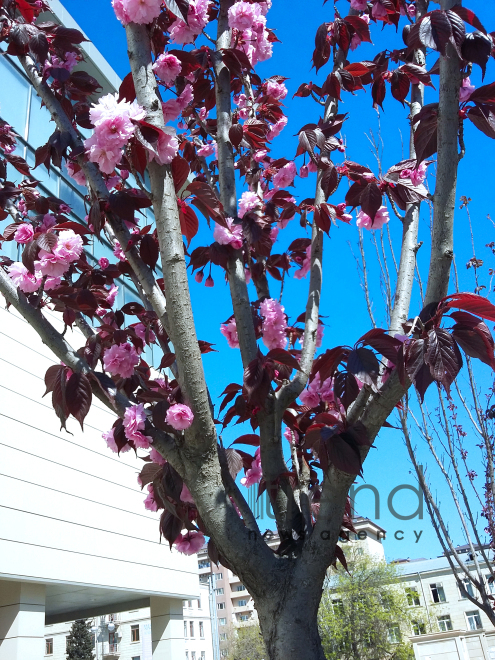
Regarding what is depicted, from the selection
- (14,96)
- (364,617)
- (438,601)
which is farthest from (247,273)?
(438,601)

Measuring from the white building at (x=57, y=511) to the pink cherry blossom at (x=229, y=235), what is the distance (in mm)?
4849

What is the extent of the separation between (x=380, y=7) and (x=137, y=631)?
124 feet

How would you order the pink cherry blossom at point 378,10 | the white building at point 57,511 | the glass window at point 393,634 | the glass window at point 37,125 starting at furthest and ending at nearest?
the glass window at point 393,634 < the glass window at point 37,125 < the white building at point 57,511 < the pink cherry blossom at point 378,10

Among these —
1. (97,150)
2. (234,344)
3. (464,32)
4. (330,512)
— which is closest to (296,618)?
(330,512)

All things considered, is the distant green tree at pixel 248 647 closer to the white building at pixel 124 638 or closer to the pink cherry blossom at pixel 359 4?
the white building at pixel 124 638

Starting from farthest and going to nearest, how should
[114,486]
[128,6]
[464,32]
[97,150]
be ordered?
[114,486] → [128,6] → [97,150] → [464,32]

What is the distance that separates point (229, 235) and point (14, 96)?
8.88 metres

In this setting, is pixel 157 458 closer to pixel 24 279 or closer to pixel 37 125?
pixel 24 279

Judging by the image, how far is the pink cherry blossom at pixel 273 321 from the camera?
2.09 meters

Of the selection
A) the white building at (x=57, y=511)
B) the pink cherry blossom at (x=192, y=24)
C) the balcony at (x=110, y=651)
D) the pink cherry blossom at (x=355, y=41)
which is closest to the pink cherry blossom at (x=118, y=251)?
the pink cherry blossom at (x=192, y=24)

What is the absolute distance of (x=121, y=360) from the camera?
2.01 meters

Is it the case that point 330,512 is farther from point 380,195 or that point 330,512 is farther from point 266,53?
point 266,53

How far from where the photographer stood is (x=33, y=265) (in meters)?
1.79

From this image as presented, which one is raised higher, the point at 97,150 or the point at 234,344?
the point at 97,150
